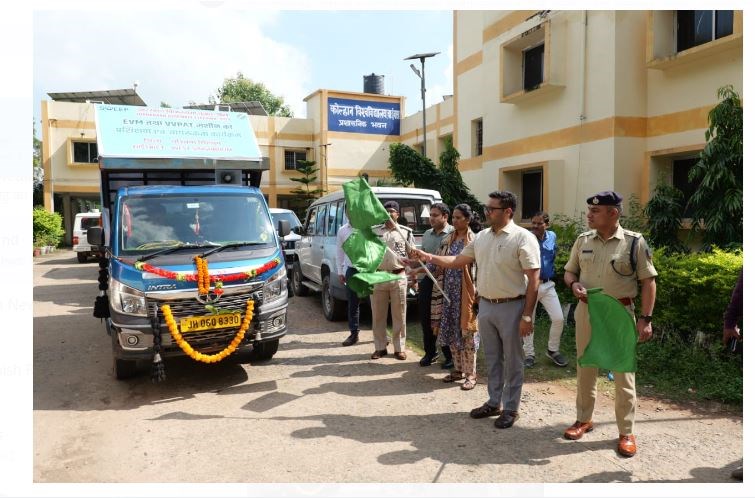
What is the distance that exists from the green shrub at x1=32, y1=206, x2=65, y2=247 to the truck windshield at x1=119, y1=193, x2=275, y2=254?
2002cm

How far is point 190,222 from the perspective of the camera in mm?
5965

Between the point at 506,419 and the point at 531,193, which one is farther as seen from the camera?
the point at 531,193

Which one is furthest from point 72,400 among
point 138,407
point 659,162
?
point 659,162

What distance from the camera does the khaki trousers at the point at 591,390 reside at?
3965mm

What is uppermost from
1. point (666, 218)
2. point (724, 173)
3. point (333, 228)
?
point (724, 173)

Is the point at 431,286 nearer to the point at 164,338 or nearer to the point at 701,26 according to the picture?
the point at 164,338

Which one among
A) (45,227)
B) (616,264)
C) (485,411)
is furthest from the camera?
(45,227)

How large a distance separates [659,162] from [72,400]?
958 cm

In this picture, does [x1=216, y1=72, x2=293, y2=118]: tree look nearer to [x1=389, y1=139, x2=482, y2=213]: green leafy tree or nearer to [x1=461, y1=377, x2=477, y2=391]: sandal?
[x1=389, y1=139, x2=482, y2=213]: green leafy tree

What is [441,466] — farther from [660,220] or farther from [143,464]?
[660,220]

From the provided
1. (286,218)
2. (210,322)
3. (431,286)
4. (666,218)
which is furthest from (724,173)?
(286,218)

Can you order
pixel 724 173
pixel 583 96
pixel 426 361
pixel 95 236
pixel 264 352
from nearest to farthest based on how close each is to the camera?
pixel 95 236 → pixel 426 361 → pixel 264 352 → pixel 724 173 → pixel 583 96

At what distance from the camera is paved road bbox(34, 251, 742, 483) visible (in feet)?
12.4

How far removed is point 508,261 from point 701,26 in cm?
732
